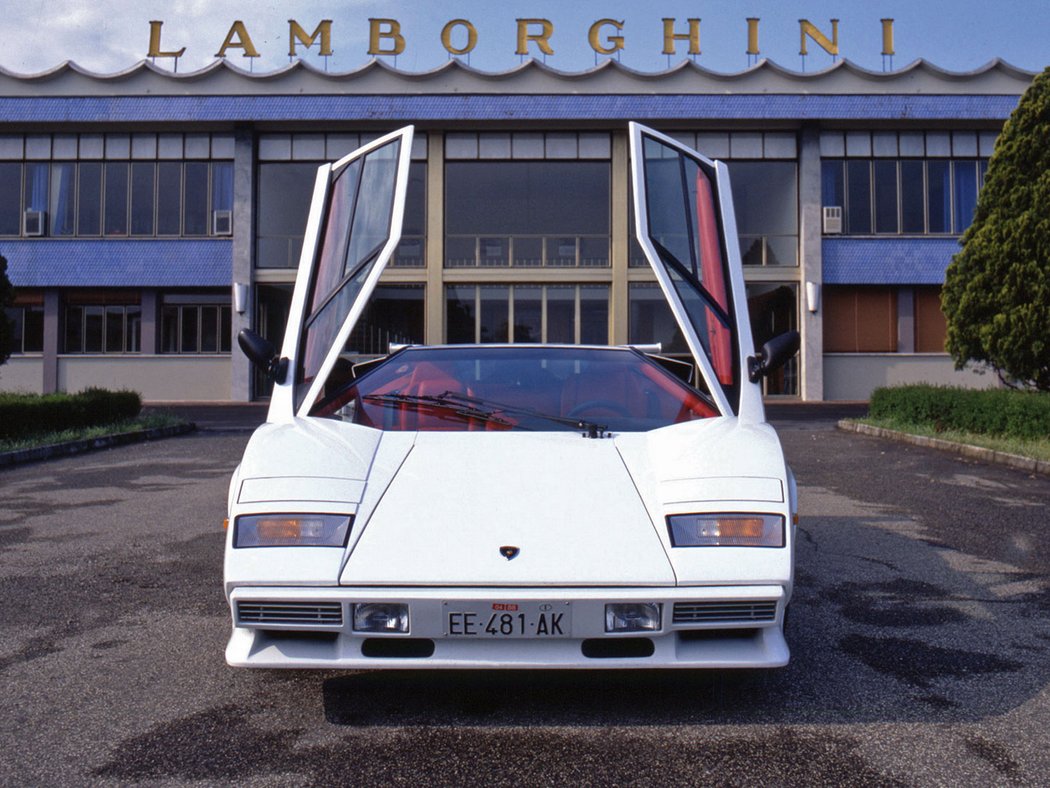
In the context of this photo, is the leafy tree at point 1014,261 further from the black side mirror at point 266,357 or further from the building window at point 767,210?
the building window at point 767,210

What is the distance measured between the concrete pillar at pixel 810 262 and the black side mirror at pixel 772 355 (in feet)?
70.7

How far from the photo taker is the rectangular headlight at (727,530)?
2.80m

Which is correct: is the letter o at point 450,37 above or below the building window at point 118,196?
above

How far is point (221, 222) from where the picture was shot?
25156 millimetres

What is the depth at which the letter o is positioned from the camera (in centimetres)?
2481

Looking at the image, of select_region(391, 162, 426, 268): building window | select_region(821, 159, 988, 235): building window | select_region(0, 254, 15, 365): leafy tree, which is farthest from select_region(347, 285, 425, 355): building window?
select_region(0, 254, 15, 365): leafy tree

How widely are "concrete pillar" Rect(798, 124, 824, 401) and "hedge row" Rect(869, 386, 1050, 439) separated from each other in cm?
879

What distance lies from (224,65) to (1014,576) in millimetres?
23926

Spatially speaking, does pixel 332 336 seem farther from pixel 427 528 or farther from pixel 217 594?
pixel 217 594

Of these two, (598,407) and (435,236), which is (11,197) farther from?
(598,407)

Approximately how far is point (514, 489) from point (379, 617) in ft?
2.11

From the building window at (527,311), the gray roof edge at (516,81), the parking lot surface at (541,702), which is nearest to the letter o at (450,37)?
the gray roof edge at (516,81)

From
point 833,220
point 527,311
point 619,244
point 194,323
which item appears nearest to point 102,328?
point 194,323

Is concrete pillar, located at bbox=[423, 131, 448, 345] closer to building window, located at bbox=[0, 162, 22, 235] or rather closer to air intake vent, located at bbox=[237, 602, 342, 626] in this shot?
building window, located at bbox=[0, 162, 22, 235]
